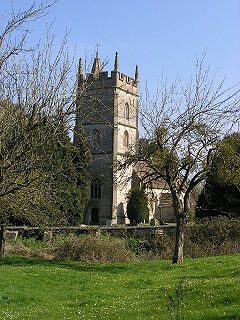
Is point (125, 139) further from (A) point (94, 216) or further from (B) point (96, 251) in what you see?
(B) point (96, 251)

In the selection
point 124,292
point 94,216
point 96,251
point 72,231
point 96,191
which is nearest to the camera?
point 124,292

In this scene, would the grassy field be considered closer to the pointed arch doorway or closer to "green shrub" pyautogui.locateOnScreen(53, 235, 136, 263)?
"green shrub" pyautogui.locateOnScreen(53, 235, 136, 263)

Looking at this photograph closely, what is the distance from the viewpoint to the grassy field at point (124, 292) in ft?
29.9

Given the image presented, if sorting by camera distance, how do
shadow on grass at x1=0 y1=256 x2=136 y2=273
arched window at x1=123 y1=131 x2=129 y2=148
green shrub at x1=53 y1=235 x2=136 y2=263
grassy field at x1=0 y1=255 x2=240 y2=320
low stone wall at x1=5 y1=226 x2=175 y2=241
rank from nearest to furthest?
grassy field at x1=0 y1=255 x2=240 y2=320, shadow on grass at x1=0 y1=256 x2=136 y2=273, green shrub at x1=53 y1=235 x2=136 y2=263, low stone wall at x1=5 y1=226 x2=175 y2=241, arched window at x1=123 y1=131 x2=129 y2=148

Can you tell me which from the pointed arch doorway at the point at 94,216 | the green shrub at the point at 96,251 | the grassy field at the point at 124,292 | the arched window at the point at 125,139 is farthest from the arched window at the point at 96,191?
the grassy field at the point at 124,292

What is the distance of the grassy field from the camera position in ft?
29.9

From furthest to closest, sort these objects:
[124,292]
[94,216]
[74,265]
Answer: [94,216], [74,265], [124,292]

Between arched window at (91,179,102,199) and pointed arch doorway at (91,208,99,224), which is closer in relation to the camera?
pointed arch doorway at (91,208,99,224)

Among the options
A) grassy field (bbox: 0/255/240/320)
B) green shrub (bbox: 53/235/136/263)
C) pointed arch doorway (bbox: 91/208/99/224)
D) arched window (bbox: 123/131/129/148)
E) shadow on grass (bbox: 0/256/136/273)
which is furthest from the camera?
arched window (bbox: 123/131/129/148)

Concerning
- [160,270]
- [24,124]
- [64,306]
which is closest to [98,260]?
[160,270]

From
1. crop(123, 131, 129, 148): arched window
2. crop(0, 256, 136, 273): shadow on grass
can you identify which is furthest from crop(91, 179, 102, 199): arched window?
crop(0, 256, 136, 273): shadow on grass

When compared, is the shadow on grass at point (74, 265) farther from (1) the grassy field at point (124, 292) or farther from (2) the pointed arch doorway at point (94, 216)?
(2) the pointed arch doorway at point (94, 216)

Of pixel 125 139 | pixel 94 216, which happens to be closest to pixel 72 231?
pixel 94 216

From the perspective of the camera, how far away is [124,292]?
1341 cm
